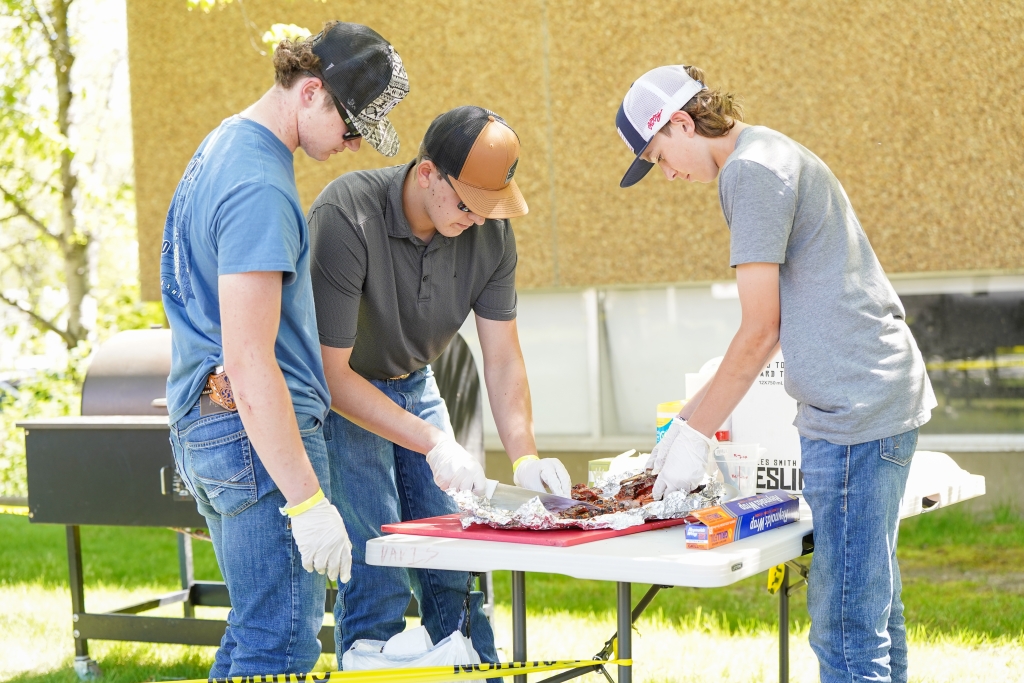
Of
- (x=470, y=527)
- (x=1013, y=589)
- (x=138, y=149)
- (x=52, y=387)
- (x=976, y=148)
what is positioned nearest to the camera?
(x=470, y=527)

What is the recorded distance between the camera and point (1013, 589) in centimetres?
478

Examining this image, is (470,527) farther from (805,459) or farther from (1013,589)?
(1013,589)

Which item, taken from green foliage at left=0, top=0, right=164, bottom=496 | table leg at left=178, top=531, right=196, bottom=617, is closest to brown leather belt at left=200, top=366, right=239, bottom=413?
table leg at left=178, top=531, right=196, bottom=617

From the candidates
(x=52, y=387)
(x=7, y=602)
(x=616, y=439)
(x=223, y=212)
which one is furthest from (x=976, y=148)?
(x=52, y=387)

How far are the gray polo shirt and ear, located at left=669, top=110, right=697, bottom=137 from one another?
64cm

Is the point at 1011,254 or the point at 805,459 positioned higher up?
the point at 1011,254

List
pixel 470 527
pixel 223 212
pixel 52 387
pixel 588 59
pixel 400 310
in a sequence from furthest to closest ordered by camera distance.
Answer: pixel 52 387
pixel 588 59
pixel 400 310
pixel 470 527
pixel 223 212

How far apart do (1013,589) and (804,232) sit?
345 centimetres

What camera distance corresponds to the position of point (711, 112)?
2307mm

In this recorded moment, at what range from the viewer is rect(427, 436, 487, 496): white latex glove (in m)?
2.35

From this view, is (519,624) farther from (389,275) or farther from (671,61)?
(671,61)

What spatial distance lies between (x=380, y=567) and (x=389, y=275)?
2.50 feet

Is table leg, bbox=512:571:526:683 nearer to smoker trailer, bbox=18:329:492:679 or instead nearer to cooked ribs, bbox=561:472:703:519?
cooked ribs, bbox=561:472:703:519

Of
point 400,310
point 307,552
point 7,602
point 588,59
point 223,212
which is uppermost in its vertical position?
point 588,59
